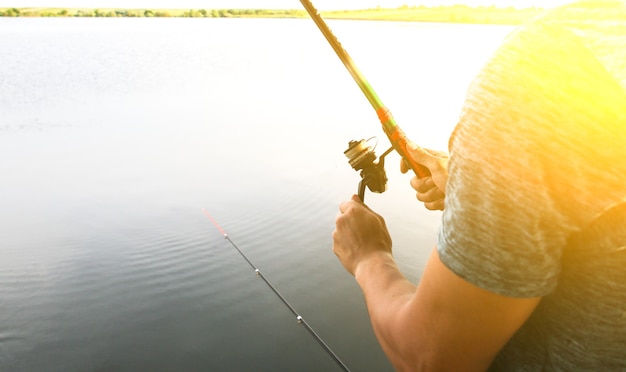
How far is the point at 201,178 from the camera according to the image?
24.2 ft

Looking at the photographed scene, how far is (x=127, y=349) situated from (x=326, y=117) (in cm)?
840

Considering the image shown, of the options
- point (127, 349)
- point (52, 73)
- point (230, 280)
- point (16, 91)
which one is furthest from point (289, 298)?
point (52, 73)

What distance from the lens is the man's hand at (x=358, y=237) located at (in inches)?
49.4

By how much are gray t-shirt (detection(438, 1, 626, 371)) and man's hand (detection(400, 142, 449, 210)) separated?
0.91 m

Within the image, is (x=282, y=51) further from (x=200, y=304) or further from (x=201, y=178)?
(x=200, y=304)

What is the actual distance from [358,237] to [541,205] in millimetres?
720

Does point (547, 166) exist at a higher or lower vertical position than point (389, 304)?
Result: higher

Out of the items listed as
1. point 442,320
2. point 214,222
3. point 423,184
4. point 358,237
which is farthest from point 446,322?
point 214,222

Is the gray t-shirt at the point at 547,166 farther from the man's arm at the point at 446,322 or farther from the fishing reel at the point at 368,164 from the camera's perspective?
the fishing reel at the point at 368,164

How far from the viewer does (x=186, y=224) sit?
5.70 m

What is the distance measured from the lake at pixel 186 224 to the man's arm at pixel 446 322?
393 mm

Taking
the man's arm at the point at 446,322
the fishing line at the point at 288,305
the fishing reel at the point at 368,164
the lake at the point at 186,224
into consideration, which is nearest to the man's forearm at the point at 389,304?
the man's arm at the point at 446,322

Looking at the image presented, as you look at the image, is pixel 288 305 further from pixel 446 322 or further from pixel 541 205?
pixel 541 205

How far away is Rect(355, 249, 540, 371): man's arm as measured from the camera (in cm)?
71
